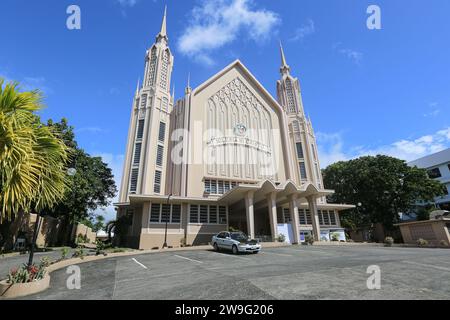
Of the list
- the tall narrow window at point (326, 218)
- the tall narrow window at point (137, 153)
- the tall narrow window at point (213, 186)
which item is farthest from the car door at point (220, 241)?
the tall narrow window at point (326, 218)

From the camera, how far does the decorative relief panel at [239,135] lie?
31094 millimetres

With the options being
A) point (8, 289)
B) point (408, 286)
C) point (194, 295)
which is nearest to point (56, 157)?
point (8, 289)

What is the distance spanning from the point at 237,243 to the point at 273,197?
914 centimetres

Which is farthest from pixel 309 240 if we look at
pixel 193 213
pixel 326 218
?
pixel 193 213

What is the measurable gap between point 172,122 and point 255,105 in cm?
1384

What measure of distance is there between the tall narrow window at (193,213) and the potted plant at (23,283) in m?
18.2

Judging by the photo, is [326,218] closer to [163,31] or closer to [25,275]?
[25,275]

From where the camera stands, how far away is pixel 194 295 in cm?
614

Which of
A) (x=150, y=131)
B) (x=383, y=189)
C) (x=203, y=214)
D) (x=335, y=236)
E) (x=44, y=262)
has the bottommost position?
(x=44, y=262)

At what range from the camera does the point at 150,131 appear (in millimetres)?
29828

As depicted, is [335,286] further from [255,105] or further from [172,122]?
[255,105]

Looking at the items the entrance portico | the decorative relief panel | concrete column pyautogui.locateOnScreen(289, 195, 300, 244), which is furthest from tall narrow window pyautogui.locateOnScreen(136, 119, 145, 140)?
concrete column pyautogui.locateOnScreen(289, 195, 300, 244)

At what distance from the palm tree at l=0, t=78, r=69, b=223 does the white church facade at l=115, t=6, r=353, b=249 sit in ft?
55.6

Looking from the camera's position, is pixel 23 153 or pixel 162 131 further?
pixel 162 131
